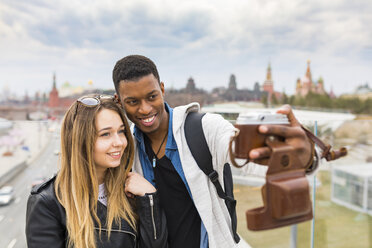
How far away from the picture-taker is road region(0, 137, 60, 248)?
2.91 meters

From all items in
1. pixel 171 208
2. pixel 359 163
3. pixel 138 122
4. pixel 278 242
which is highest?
pixel 138 122

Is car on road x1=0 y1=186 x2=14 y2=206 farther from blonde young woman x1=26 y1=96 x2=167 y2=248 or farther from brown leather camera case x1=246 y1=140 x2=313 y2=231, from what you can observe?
A: brown leather camera case x1=246 y1=140 x2=313 y2=231

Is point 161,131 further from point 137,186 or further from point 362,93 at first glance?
point 362,93

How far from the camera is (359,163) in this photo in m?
5.44

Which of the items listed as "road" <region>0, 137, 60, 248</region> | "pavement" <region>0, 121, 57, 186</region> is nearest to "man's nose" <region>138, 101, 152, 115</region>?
"road" <region>0, 137, 60, 248</region>

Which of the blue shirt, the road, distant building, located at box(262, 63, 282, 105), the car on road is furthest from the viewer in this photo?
distant building, located at box(262, 63, 282, 105)

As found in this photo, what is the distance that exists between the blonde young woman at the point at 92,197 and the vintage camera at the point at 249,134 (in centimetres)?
70

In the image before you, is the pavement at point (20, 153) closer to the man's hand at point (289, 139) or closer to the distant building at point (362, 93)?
the man's hand at point (289, 139)

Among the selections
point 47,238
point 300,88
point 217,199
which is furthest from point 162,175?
point 300,88

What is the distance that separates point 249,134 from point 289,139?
0.15m

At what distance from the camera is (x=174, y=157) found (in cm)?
165

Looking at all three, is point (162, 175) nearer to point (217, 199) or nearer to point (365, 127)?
point (217, 199)

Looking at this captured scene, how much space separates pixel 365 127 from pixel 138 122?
3736 mm

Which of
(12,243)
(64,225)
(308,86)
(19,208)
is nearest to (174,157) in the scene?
(64,225)
